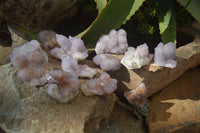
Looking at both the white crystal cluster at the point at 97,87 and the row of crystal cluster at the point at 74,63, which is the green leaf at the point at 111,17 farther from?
the white crystal cluster at the point at 97,87

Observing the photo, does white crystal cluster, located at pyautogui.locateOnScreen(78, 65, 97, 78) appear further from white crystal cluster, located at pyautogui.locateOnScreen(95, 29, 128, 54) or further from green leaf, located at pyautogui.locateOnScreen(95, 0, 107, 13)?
green leaf, located at pyautogui.locateOnScreen(95, 0, 107, 13)

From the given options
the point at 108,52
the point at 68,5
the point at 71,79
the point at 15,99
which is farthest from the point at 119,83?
the point at 68,5

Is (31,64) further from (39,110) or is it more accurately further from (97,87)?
(97,87)

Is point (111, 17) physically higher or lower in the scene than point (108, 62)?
higher

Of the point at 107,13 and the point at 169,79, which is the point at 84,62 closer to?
the point at 107,13

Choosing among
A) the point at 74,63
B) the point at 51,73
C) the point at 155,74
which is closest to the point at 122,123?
the point at 155,74

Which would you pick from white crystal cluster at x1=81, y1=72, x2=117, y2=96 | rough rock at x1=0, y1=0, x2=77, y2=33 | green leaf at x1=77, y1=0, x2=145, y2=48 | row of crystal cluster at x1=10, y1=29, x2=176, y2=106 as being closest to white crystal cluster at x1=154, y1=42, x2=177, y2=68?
row of crystal cluster at x1=10, y1=29, x2=176, y2=106
